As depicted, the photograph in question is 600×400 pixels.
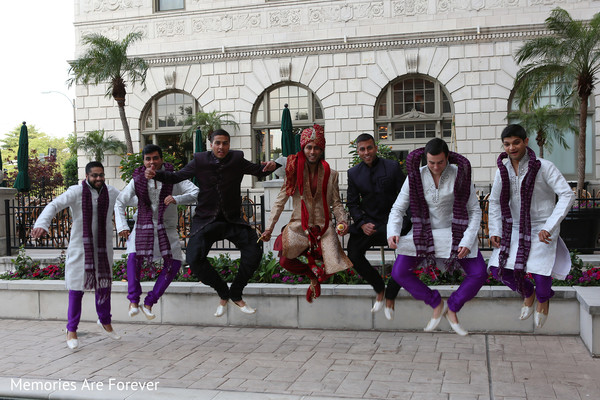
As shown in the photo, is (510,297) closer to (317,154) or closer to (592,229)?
(317,154)

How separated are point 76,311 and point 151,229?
4.28ft

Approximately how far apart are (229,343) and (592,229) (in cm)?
687

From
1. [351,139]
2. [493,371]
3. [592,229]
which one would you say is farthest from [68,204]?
[351,139]

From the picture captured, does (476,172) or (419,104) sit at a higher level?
(419,104)

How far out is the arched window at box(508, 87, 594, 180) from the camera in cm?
2152

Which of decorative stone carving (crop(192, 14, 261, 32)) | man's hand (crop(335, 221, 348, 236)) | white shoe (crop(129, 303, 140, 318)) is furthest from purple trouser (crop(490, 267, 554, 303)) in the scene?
decorative stone carving (crop(192, 14, 261, 32))

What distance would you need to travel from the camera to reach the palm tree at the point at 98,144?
24484 mm

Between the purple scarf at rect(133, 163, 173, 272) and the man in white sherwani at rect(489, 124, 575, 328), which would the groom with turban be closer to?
the purple scarf at rect(133, 163, 173, 272)

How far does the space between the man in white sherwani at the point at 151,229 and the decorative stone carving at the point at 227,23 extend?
55.4 feet

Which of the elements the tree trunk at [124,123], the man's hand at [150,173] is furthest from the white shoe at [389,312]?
the tree trunk at [124,123]

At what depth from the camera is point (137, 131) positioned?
24938 millimetres

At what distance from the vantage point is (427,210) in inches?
255

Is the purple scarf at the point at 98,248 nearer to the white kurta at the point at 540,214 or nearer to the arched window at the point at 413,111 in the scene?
the white kurta at the point at 540,214

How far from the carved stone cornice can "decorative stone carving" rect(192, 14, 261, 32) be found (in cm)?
85
